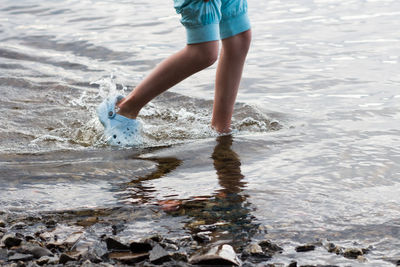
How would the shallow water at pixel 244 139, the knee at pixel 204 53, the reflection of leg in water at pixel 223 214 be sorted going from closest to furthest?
1. the reflection of leg in water at pixel 223 214
2. the shallow water at pixel 244 139
3. the knee at pixel 204 53

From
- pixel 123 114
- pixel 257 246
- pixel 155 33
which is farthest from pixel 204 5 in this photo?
A: pixel 155 33

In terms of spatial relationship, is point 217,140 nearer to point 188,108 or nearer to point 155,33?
point 188,108

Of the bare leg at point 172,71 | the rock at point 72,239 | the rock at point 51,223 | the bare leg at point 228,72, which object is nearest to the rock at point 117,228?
the rock at point 72,239

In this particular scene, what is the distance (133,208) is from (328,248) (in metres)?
1.06

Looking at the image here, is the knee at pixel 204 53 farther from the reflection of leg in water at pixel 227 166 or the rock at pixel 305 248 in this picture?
the rock at pixel 305 248

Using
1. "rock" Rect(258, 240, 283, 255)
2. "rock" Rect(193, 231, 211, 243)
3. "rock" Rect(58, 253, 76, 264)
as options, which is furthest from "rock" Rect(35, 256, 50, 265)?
"rock" Rect(258, 240, 283, 255)

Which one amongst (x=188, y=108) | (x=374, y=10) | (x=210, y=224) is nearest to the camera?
(x=210, y=224)

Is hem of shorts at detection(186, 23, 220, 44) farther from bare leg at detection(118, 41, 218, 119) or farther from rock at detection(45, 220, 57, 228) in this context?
rock at detection(45, 220, 57, 228)

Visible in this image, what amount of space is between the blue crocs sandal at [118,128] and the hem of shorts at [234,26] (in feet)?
2.85

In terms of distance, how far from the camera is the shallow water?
11.2ft

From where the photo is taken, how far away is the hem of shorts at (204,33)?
414cm

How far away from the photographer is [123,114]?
15.2 ft

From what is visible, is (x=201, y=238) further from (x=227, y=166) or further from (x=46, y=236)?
(x=227, y=166)

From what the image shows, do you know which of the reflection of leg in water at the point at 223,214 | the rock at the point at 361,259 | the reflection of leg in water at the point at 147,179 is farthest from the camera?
the reflection of leg in water at the point at 147,179
